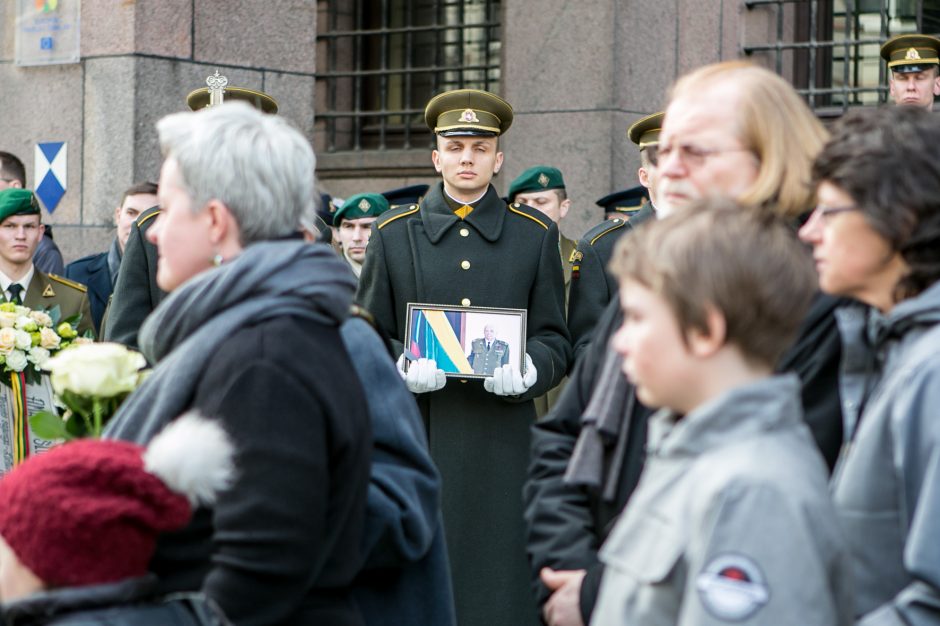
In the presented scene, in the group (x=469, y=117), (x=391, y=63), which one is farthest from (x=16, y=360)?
(x=391, y=63)

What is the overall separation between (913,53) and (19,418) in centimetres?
504

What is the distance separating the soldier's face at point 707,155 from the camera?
2754mm

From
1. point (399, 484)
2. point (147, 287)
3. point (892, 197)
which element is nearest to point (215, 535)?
point (399, 484)

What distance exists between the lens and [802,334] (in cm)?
274

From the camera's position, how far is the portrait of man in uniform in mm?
5188

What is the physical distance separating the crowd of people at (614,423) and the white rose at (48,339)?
2630mm

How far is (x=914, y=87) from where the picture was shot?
24.7 feet

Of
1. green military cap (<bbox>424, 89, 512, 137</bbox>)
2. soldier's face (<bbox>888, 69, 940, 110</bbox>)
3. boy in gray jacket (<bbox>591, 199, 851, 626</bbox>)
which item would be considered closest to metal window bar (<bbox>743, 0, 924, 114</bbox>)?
soldier's face (<bbox>888, 69, 940, 110</bbox>)


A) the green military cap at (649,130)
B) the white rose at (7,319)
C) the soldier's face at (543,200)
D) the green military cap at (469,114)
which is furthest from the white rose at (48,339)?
the soldier's face at (543,200)

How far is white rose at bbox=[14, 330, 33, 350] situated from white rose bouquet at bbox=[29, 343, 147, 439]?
2.49 m

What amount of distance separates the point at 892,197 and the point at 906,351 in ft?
0.85

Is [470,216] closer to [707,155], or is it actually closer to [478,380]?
[478,380]

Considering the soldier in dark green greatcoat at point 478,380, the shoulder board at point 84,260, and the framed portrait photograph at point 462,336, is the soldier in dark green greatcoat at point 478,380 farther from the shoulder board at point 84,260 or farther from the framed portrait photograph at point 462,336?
the shoulder board at point 84,260

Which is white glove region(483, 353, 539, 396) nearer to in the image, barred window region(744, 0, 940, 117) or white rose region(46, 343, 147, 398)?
white rose region(46, 343, 147, 398)
